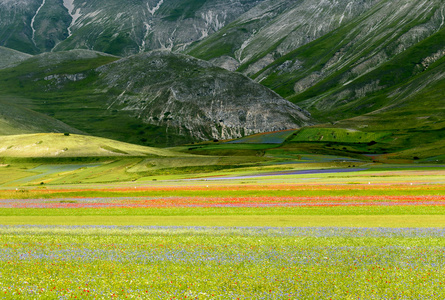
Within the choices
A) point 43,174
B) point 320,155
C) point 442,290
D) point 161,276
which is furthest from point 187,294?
point 320,155

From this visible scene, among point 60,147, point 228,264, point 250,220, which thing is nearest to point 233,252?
point 228,264

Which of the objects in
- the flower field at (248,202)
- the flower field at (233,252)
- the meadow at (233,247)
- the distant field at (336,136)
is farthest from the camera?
the distant field at (336,136)

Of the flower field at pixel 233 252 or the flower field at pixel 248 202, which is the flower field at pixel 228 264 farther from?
the flower field at pixel 248 202

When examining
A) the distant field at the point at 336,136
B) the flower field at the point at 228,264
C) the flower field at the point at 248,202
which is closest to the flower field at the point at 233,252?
Answer: the flower field at the point at 228,264

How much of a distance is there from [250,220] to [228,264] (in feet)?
48.1

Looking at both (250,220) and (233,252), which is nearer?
(233,252)

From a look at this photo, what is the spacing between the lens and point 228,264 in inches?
747

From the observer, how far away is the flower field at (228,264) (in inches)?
605

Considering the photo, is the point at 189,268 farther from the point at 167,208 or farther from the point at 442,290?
the point at 167,208

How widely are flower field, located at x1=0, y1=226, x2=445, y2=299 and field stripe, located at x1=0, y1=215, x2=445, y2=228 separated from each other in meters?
3.23

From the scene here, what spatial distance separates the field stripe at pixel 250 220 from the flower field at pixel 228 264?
127 inches

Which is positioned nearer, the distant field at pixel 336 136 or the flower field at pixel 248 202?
the flower field at pixel 248 202

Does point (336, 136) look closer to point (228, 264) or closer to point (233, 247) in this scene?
point (233, 247)

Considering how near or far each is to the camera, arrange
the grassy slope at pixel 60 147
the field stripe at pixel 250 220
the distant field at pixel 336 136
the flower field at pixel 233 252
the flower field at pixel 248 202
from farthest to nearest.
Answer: the distant field at pixel 336 136, the grassy slope at pixel 60 147, the flower field at pixel 248 202, the field stripe at pixel 250 220, the flower field at pixel 233 252
